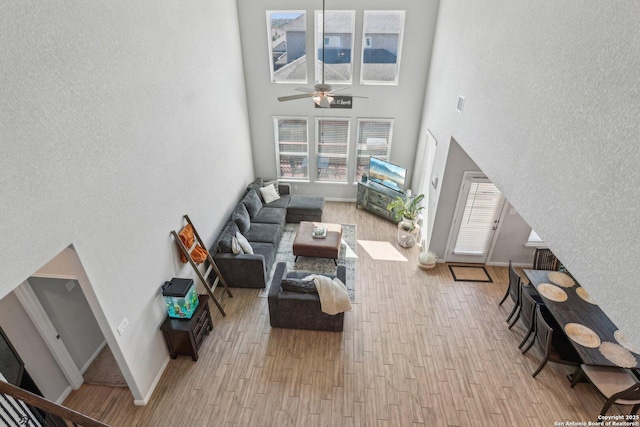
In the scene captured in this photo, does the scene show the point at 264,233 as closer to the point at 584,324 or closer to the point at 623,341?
the point at 584,324

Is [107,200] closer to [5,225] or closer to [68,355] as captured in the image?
[5,225]

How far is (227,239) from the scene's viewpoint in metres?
5.83

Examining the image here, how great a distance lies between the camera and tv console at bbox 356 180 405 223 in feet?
25.6

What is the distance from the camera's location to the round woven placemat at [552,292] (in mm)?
4652

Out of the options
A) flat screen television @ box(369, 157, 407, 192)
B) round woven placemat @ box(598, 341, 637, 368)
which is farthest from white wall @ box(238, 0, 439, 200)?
round woven placemat @ box(598, 341, 637, 368)

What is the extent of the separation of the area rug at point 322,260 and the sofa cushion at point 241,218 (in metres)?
0.84

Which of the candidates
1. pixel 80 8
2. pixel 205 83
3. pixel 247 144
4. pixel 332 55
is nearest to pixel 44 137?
pixel 80 8

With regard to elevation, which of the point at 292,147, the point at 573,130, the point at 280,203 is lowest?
the point at 280,203

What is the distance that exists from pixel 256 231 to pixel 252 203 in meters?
0.75

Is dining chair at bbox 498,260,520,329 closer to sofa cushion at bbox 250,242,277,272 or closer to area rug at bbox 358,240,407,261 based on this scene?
area rug at bbox 358,240,407,261

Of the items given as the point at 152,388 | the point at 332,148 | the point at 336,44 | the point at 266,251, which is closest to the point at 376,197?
the point at 332,148

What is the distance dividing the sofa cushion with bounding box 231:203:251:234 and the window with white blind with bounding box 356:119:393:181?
10.6 feet

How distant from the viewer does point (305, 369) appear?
179 inches

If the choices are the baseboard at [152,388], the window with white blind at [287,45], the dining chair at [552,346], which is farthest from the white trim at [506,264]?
the baseboard at [152,388]
